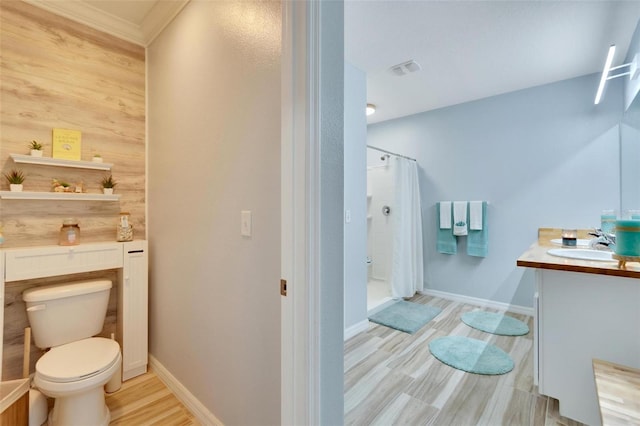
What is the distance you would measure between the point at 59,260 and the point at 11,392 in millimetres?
672

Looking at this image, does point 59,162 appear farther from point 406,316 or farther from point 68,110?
point 406,316

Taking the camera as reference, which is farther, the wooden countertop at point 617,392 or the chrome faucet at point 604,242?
the chrome faucet at point 604,242

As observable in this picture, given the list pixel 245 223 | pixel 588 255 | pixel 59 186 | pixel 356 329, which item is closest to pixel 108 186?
pixel 59 186

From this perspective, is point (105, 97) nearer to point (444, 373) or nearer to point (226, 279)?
point (226, 279)

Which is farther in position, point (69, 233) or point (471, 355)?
point (471, 355)

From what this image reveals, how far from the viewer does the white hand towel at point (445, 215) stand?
11.6 feet

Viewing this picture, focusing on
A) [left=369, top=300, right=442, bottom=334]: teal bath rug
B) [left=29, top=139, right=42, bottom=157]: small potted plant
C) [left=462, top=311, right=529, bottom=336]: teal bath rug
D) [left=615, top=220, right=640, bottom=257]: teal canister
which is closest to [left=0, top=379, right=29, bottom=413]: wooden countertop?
[left=29, top=139, right=42, bottom=157]: small potted plant

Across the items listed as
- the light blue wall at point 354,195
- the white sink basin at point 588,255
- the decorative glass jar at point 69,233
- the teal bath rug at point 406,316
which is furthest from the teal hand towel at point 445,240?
the decorative glass jar at point 69,233

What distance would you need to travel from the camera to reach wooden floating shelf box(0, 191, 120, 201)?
5.20ft

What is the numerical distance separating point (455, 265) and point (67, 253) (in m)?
3.86

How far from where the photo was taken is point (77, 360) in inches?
55.7

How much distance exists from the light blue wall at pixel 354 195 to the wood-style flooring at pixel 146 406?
56.3 inches

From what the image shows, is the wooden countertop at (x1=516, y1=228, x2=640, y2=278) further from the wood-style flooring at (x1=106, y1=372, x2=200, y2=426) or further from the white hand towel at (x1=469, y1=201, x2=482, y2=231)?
the wood-style flooring at (x1=106, y1=372, x2=200, y2=426)

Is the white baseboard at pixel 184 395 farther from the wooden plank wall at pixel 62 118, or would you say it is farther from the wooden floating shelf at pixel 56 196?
the wooden floating shelf at pixel 56 196
